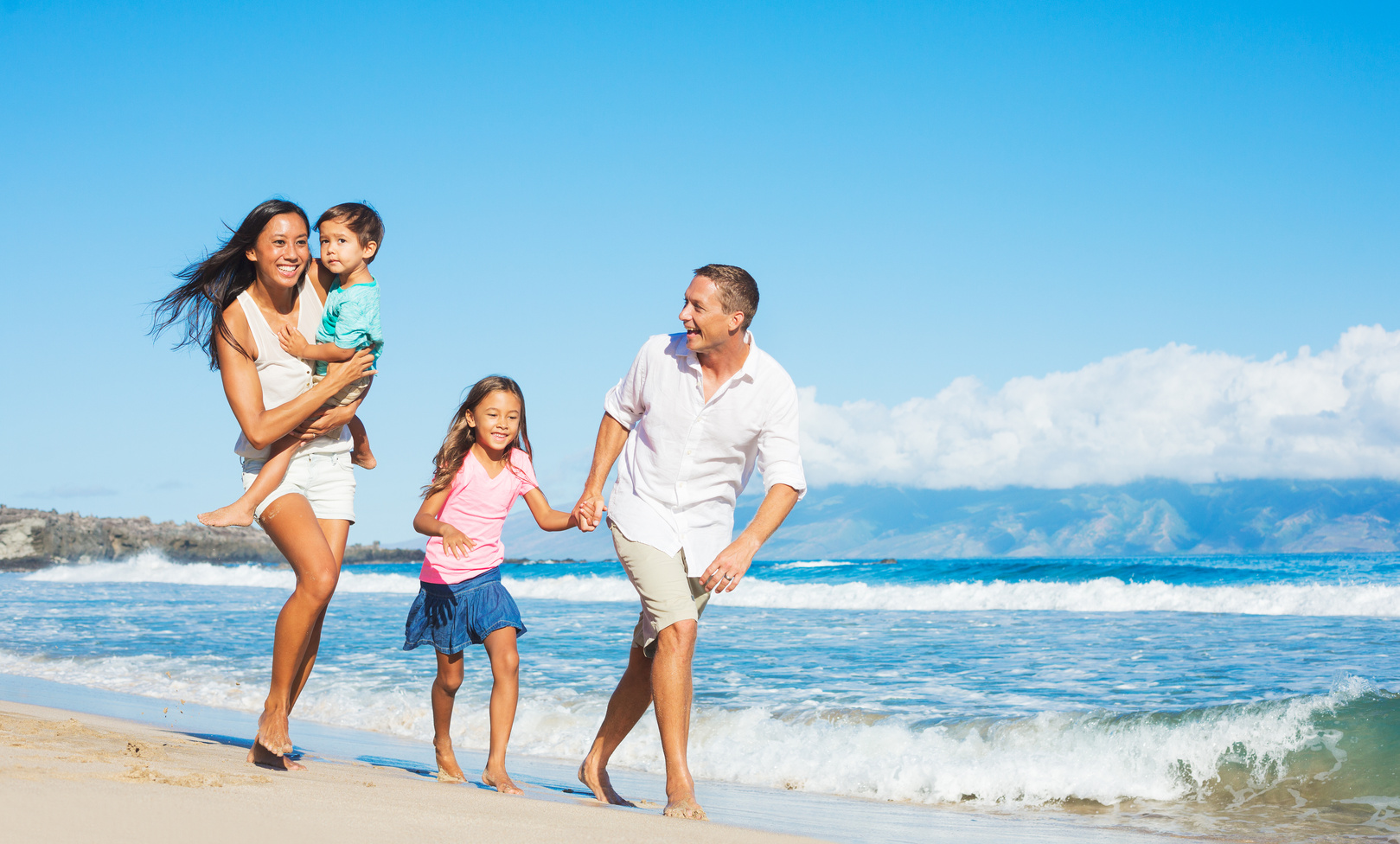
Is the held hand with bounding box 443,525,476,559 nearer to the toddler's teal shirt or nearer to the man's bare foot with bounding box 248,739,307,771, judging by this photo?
the toddler's teal shirt

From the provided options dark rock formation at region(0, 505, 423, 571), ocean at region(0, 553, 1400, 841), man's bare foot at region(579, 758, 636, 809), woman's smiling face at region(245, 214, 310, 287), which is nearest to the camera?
woman's smiling face at region(245, 214, 310, 287)

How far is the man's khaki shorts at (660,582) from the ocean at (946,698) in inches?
62.7

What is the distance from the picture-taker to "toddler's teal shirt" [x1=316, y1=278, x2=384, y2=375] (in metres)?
3.70

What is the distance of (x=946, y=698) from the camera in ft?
22.0

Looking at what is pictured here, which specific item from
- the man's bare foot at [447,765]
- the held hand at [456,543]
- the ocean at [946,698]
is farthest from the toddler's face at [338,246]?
the ocean at [946,698]

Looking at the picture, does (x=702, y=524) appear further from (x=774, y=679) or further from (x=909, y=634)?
(x=909, y=634)

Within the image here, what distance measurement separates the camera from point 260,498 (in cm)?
365

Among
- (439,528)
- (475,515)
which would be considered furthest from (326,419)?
(475,515)

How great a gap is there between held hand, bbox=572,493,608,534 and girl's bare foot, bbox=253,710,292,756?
1328 millimetres

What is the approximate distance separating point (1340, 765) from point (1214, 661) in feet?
11.4

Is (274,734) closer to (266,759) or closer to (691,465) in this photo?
(266,759)

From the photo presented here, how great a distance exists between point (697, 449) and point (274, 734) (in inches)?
75.1

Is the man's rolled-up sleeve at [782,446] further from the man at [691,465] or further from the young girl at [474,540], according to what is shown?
the young girl at [474,540]

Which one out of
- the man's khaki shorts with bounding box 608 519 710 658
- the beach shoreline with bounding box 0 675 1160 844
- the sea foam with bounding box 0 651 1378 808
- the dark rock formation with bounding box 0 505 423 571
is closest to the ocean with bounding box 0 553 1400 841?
the sea foam with bounding box 0 651 1378 808
